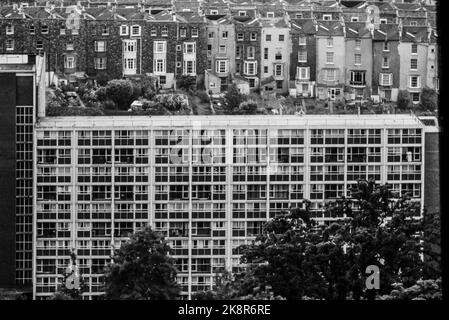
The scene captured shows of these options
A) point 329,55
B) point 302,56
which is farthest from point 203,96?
point 329,55

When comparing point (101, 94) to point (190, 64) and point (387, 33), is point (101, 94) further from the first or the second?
point (387, 33)

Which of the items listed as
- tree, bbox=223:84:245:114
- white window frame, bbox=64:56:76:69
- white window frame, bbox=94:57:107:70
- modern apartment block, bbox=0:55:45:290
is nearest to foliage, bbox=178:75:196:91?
tree, bbox=223:84:245:114

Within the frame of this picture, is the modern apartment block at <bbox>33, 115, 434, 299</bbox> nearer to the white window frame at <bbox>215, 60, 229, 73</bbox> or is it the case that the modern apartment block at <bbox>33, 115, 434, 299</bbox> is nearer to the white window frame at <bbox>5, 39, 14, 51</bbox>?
the white window frame at <bbox>5, 39, 14, 51</bbox>

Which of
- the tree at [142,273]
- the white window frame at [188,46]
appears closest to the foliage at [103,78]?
the white window frame at [188,46]

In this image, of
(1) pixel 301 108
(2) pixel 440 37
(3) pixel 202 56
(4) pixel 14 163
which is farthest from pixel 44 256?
(2) pixel 440 37

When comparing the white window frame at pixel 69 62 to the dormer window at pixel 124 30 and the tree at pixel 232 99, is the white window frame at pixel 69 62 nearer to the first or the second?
the dormer window at pixel 124 30

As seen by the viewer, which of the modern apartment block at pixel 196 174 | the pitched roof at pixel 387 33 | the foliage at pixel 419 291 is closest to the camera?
the foliage at pixel 419 291
